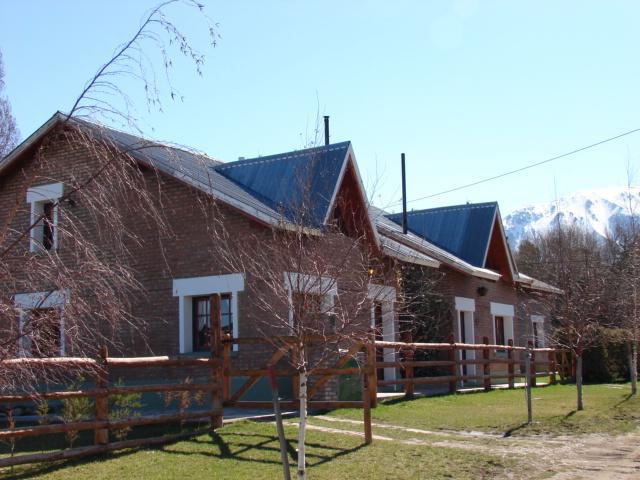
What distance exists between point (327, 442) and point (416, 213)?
18.0 metres

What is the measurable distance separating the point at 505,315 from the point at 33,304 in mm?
23670

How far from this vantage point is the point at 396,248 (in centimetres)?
1986

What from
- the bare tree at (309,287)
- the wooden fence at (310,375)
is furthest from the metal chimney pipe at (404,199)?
the bare tree at (309,287)

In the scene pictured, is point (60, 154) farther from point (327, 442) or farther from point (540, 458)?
point (540, 458)

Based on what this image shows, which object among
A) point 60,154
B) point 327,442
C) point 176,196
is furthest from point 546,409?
point 60,154

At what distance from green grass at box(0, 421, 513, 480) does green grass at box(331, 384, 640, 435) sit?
2710 millimetres

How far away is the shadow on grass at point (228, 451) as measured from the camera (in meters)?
8.79

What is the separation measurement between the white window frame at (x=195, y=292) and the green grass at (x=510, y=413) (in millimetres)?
3194

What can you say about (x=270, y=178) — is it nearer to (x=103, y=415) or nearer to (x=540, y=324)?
(x=103, y=415)

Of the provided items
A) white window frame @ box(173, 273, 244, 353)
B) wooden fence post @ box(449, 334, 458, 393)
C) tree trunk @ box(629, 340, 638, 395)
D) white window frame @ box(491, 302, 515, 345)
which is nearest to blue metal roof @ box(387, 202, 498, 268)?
white window frame @ box(491, 302, 515, 345)

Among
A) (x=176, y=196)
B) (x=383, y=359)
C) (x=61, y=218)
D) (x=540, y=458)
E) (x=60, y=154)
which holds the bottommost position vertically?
(x=540, y=458)

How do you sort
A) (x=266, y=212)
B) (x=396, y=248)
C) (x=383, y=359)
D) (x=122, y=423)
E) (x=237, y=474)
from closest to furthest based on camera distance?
(x=237, y=474) < (x=122, y=423) < (x=266, y=212) < (x=383, y=359) < (x=396, y=248)

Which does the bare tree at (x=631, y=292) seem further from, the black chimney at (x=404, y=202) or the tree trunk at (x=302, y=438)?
the tree trunk at (x=302, y=438)

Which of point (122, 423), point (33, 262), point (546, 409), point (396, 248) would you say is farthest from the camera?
point (396, 248)
